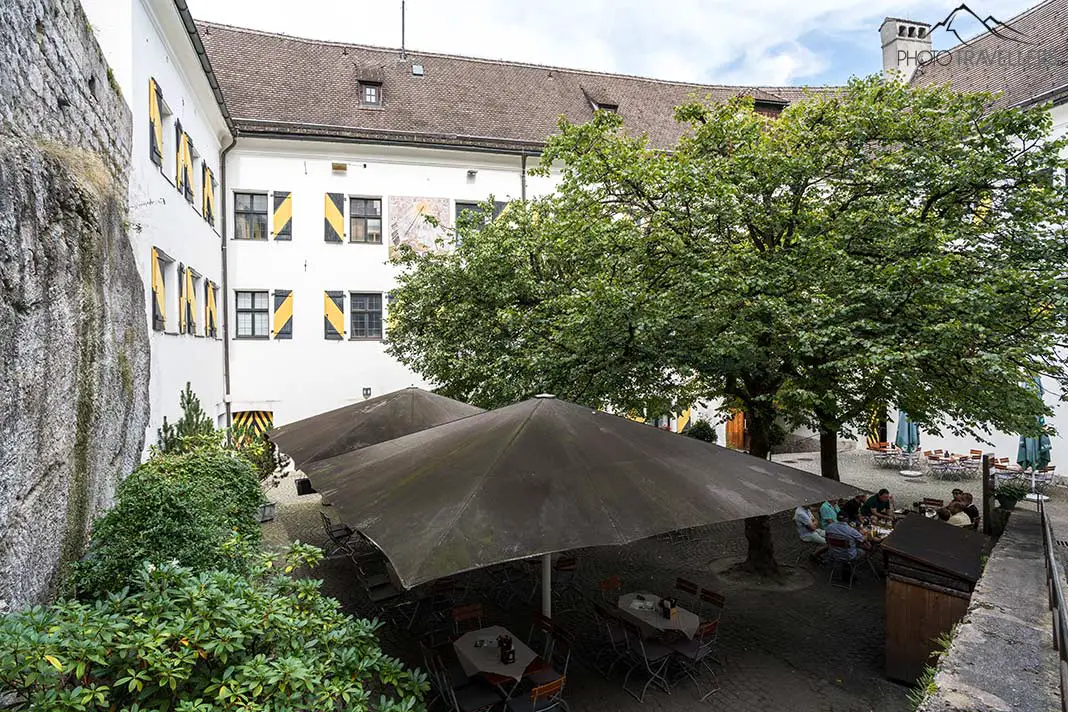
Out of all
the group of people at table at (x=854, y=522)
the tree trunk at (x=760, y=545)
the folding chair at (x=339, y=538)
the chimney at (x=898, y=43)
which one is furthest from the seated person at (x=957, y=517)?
the chimney at (x=898, y=43)

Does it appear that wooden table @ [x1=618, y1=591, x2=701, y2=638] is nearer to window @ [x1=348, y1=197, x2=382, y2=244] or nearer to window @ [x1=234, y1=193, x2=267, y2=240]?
window @ [x1=348, y1=197, x2=382, y2=244]

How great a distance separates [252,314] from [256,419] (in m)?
3.04

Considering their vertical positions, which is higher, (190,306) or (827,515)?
(190,306)

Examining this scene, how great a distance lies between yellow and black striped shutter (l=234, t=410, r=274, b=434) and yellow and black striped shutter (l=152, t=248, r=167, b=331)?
8.13m

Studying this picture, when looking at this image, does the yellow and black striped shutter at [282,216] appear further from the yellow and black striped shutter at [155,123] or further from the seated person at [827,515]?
the seated person at [827,515]

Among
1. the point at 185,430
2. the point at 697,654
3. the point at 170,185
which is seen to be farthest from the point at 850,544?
the point at 170,185

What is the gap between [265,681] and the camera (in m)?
2.97

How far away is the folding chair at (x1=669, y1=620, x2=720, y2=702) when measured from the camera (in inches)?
244

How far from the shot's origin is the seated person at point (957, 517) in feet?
37.1

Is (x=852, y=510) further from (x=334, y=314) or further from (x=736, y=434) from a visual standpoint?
(x=334, y=314)

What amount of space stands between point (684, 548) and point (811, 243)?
5446 millimetres

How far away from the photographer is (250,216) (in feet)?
62.5

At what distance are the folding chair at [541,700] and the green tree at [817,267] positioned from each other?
435 cm

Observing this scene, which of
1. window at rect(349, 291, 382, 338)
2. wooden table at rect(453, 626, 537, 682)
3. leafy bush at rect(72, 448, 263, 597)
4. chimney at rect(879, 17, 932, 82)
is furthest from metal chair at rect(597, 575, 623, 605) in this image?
chimney at rect(879, 17, 932, 82)
